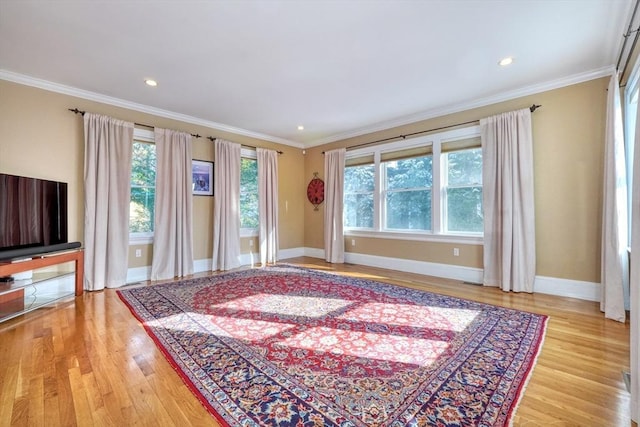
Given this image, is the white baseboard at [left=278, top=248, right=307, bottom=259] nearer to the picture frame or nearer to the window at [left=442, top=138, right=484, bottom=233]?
the picture frame

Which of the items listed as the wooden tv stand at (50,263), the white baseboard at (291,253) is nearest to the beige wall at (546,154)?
the wooden tv stand at (50,263)

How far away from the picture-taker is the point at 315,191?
245 inches

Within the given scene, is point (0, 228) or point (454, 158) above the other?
point (454, 158)

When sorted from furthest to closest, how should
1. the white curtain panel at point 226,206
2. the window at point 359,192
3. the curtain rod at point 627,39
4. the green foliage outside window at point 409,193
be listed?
the window at point 359,192 < the white curtain panel at point 226,206 < the green foliage outside window at point 409,193 < the curtain rod at point 627,39

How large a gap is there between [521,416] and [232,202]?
4664 millimetres

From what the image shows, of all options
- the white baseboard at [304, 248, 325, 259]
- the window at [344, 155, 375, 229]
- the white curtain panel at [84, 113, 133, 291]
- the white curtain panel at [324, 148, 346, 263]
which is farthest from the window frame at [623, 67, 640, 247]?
the white curtain panel at [84, 113, 133, 291]

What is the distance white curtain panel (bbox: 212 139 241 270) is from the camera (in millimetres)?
4871

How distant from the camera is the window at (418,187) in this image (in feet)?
13.6

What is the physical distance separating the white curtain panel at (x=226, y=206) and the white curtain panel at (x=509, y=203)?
4018 millimetres

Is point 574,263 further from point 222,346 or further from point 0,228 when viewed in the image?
point 0,228

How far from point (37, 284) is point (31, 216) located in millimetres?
844

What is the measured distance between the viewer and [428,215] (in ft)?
14.9

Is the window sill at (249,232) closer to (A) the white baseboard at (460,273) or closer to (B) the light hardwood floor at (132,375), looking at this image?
(A) the white baseboard at (460,273)

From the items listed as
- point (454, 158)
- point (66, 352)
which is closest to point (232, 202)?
point (66, 352)
